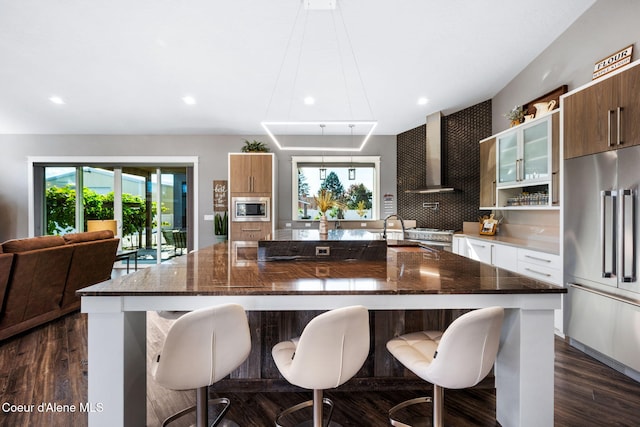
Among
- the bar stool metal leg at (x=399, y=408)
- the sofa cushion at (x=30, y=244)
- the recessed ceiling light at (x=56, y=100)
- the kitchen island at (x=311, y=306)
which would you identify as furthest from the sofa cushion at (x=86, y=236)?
the bar stool metal leg at (x=399, y=408)

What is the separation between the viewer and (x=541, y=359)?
1.47 m

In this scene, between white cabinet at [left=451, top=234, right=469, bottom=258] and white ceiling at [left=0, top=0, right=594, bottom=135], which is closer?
white ceiling at [left=0, top=0, right=594, bottom=135]

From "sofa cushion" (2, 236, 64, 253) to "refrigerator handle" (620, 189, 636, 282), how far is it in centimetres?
496

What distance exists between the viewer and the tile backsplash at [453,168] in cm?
500

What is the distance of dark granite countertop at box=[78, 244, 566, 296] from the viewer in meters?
1.40

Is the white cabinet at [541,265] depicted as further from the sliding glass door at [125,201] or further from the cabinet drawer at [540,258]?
the sliding glass door at [125,201]

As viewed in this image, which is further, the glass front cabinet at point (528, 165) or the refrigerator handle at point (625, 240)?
the glass front cabinet at point (528, 165)

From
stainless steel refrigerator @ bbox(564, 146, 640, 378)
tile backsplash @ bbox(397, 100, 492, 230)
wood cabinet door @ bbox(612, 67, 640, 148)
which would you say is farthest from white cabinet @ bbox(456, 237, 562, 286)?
wood cabinet door @ bbox(612, 67, 640, 148)

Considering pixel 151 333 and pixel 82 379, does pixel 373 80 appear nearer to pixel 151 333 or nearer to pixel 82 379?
pixel 151 333

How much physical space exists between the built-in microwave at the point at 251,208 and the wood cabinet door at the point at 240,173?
0.18 meters

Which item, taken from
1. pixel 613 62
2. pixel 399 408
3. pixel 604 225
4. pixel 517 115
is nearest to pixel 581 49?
pixel 613 62

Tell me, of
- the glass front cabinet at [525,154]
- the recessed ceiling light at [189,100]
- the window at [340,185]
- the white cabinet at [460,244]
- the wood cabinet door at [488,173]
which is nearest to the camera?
the glass front cabinet at [525,154]

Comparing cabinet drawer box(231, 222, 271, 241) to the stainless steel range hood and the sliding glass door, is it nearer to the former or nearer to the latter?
the sliding glass door

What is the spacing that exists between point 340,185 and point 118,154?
448cm
